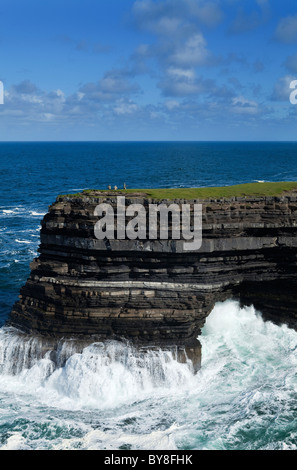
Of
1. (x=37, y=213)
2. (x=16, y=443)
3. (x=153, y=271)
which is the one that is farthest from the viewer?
(x=37, y=213)

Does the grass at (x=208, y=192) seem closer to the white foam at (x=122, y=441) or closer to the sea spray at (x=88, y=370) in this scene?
the sea spray at (x=88, y=370)

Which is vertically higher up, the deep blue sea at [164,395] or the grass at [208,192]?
the grass at [208,192]

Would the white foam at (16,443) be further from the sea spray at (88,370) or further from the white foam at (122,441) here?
the sea spray at (88,370)

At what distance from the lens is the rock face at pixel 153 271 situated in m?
25.1

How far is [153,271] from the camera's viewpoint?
82.5 ft

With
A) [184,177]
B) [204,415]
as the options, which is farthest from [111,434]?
[184,177]

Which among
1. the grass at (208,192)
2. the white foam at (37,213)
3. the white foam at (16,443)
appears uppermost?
the grass at (208,192)

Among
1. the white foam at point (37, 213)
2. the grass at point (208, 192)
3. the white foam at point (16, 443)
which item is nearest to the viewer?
the white foam at point (16, 443)

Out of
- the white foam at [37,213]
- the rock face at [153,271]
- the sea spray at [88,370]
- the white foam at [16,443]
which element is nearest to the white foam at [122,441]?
the white foam at [16,443]

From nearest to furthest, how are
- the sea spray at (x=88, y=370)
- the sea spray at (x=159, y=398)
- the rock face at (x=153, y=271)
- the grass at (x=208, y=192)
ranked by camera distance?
the sea spray at (x=159, y=398) < the sea spray at (x=88, y=370) < the rock face at (x=153, y=271) < the grass at (x=208, y=192)

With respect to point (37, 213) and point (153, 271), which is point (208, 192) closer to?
point (153, 271)

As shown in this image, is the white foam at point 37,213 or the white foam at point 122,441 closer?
the white foam at point 122,441

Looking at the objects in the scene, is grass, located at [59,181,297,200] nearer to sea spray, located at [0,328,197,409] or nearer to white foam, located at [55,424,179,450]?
sea spray, located at [0,328,197,409]

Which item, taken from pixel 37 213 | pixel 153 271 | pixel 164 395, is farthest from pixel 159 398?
pixel 37 213
